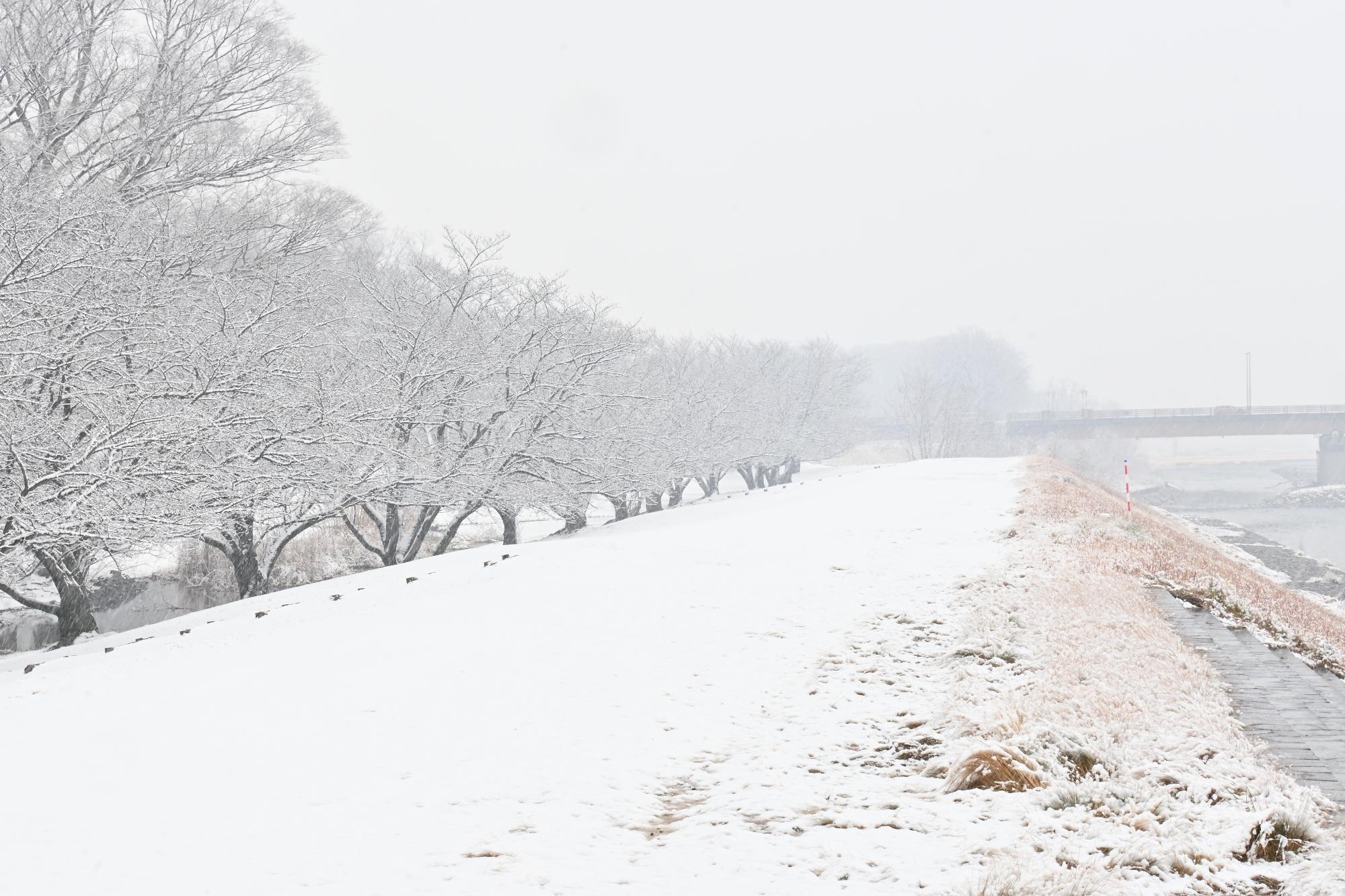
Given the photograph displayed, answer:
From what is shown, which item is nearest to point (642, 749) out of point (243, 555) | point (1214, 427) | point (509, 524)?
point (243, 555)

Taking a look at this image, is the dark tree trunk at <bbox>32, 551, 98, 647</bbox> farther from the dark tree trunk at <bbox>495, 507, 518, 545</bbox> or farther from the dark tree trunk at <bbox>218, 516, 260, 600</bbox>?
the dark tree trunk at <bbox>495, 507, 518, 545</bbox>

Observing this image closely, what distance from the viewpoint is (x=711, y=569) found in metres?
11.0

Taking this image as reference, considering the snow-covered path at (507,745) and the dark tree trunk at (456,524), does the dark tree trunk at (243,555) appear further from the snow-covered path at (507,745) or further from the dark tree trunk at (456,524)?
the snow-covered path at (507,745)

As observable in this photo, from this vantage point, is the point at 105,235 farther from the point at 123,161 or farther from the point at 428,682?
the point at 428,682

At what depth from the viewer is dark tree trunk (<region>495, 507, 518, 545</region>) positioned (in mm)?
21688

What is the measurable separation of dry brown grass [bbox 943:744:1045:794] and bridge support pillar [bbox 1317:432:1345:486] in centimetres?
8807

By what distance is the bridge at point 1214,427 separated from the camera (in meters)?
75.8

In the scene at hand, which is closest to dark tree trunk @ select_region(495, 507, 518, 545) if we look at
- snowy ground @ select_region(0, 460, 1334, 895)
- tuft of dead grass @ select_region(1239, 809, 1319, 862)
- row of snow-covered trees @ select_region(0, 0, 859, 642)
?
row of snow-covered trees @ select_region(0, 0, 859, 642)

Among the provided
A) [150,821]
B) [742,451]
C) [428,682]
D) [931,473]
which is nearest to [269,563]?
[428,682]

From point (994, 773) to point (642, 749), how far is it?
2056 millimetres

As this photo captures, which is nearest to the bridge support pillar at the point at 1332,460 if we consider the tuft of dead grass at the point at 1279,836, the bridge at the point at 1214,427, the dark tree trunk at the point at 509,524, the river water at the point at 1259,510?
the bridge at the point at 1214,427

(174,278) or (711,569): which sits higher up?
(174,278)

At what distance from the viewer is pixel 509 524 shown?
22.7 metres

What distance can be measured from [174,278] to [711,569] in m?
11.3
